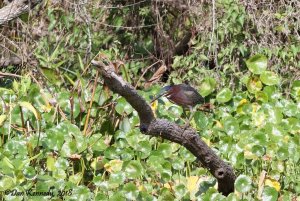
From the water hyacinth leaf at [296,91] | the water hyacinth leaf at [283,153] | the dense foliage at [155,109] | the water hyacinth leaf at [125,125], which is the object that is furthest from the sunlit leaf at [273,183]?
the water hyacinth leaf at [296,91]

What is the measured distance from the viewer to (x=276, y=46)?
17.3ft

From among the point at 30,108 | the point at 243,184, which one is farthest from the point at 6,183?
the point at 243,184

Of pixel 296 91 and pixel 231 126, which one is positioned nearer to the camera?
pixel 231 126

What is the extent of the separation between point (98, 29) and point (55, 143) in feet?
7.86

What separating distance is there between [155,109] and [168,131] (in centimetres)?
102

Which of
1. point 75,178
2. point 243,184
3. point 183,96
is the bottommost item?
point 75,178

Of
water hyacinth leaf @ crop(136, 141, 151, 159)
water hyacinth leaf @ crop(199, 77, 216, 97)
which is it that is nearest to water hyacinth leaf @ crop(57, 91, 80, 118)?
water hyacinth leaf @ crop(136, 141, 151, 159)

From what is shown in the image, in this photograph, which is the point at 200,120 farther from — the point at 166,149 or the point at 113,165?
the point at 113,165

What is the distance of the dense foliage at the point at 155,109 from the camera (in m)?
3.44

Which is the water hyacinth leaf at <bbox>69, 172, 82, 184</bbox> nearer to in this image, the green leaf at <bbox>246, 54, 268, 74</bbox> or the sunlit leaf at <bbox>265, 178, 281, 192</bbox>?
the sunlit leaf at <bbox>265, 178, 281, 192</bbox>

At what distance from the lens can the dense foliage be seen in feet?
11.3

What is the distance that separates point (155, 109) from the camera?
4133 mm

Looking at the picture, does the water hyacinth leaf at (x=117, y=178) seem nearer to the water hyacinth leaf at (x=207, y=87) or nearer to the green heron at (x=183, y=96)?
the green heron at (x=183, y=96)

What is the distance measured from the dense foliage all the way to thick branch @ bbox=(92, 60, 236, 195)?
8 centimetres
